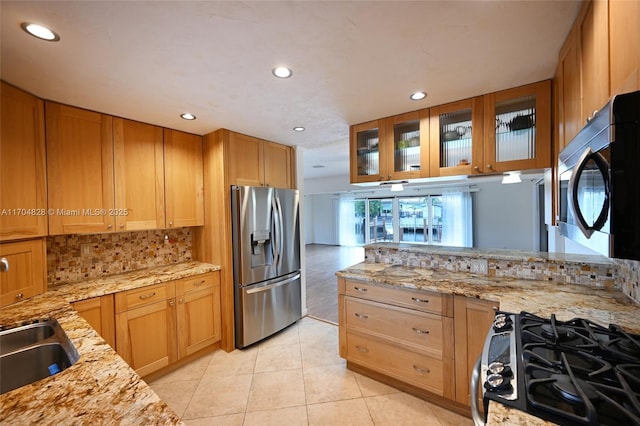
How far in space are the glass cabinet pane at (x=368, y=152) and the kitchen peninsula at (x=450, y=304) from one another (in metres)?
0.90

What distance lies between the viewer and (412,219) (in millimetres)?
7625

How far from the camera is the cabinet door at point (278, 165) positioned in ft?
10.3

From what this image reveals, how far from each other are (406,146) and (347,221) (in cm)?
696

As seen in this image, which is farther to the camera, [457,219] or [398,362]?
[457,219]

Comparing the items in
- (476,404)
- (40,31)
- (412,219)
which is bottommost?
(476,404)

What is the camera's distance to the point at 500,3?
44.8 inches

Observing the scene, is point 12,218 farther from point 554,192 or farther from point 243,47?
point 554,192

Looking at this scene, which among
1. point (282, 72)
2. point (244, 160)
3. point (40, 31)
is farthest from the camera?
point (244, 160)

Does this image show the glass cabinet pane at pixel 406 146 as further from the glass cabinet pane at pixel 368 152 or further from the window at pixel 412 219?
the window at pixel 412 219

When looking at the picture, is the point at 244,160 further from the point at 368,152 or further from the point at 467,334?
the point at 467,334

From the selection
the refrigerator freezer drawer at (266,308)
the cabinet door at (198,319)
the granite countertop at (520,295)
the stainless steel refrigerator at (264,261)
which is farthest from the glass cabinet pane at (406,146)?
the cabinet door at (198,319)

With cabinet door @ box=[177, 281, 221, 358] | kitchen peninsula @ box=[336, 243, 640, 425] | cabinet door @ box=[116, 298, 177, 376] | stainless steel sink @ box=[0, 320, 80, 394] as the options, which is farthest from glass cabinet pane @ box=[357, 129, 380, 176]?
stainless steel sink @ box=[0, 320, 80, 394]

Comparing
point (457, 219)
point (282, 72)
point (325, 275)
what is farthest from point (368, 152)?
point (457, 219)

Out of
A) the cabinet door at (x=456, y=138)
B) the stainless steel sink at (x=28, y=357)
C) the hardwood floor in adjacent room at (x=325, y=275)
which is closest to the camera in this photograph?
the stainless steel sink at (x=28, y=357)
